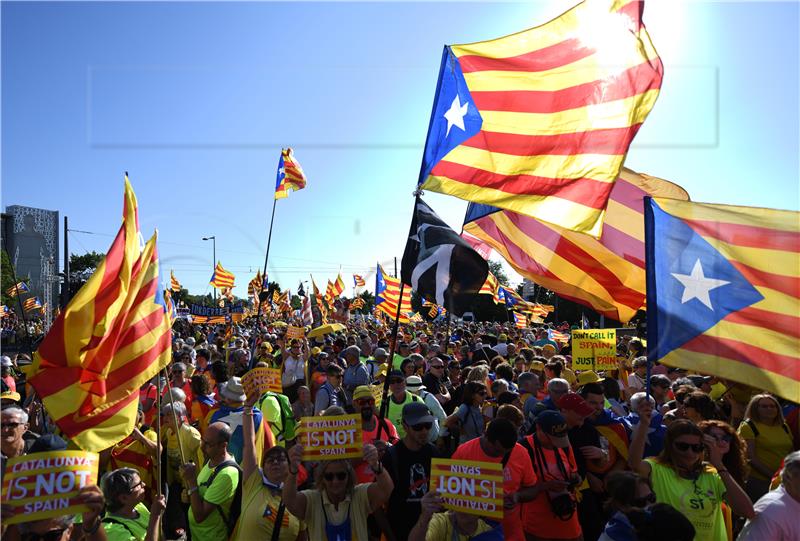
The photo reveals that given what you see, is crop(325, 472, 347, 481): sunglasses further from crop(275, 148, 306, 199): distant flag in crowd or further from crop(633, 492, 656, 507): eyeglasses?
crop(275, 148, 306, 199): distant flag in crowd

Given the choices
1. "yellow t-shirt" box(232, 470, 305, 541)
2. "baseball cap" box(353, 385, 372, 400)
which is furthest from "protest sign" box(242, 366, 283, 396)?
"yellow t-shirt" box(232, 470, 305, 541)

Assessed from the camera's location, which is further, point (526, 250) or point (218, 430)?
point (526, 250)

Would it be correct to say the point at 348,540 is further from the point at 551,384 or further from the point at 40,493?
the point at 551,384

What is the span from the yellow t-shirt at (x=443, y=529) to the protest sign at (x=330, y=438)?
65 centimetres

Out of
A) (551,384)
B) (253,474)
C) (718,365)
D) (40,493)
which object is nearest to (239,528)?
(253,474)

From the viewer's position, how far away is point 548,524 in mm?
4449

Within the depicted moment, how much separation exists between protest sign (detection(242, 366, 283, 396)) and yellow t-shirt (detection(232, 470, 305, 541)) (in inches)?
50.7

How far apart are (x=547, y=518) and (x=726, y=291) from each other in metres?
2.24

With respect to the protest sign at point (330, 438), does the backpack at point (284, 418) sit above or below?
below

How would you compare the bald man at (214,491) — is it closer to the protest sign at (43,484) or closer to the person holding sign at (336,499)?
the person holding sign at (336,499)

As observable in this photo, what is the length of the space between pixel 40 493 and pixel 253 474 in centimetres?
148

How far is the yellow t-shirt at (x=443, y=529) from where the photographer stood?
12.4 feet

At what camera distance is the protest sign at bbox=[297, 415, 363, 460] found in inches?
148

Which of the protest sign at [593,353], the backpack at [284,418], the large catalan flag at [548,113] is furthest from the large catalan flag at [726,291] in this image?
the protest sign at [593,353]
